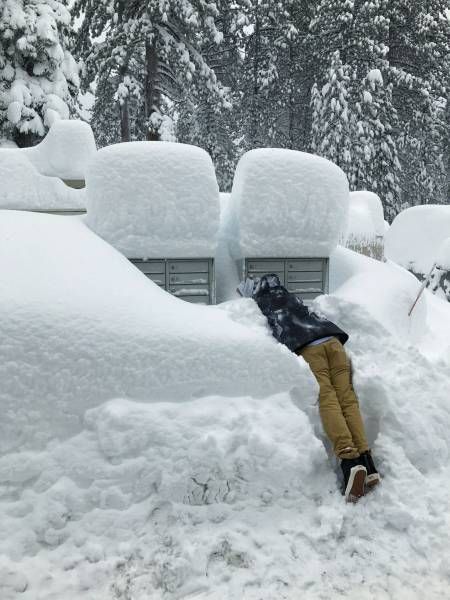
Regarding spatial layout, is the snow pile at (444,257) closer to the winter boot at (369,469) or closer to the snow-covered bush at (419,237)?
the snow-covered bush at (419,237)

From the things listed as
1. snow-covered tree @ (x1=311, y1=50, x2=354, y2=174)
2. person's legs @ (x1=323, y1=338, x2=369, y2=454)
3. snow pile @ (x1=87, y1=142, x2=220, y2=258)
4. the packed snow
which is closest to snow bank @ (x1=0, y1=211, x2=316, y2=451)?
the packed snow

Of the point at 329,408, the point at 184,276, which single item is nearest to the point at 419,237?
the point at 184,276

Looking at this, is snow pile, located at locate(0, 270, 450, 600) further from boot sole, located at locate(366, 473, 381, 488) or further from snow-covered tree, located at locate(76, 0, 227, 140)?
snow-covered tree, located at locate(76, 0, 227, 140)

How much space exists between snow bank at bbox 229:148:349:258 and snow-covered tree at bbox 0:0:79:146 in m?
10.1

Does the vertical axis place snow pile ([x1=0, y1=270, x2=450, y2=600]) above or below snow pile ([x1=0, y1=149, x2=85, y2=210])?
below

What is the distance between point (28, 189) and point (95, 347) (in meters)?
6.06

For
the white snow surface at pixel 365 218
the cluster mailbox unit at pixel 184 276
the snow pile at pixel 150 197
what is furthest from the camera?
the white snow surface at pixel 365 218

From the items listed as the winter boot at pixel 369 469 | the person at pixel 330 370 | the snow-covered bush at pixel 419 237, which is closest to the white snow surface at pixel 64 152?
the person at pixel 330 370

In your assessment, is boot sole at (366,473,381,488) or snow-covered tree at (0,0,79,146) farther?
snow-covered tree at (0,0,79,146)

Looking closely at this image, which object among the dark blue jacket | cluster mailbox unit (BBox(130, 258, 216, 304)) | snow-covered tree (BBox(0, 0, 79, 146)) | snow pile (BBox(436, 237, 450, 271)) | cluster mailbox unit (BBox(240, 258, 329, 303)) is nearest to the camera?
the dark blue jacket

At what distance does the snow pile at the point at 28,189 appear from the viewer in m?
8.27

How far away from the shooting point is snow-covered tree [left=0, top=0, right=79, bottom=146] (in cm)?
1309

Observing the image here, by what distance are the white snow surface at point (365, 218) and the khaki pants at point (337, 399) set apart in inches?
286

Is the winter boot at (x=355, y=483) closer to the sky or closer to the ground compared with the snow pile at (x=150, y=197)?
closer to the ground
